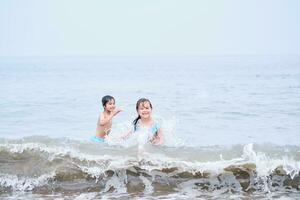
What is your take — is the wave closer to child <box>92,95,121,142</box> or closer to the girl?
the girl

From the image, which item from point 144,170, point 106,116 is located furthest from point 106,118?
point 144,170

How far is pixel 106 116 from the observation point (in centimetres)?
804

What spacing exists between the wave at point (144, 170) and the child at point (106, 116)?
90 centimetres

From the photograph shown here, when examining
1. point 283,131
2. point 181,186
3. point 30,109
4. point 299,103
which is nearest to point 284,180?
point 181,186

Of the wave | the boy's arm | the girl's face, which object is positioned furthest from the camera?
the boy's arm

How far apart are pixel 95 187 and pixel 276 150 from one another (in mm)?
2839

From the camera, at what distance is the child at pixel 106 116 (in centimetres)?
795

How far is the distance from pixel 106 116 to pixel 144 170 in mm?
1950

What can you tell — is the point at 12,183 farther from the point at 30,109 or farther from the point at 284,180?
the point at 30,109

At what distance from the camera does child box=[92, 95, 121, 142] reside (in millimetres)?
7945

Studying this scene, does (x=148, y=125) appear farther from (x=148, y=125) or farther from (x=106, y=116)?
(x=106, y=116)

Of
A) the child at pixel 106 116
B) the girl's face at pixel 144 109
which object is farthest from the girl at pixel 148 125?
the child at pixel 106 116

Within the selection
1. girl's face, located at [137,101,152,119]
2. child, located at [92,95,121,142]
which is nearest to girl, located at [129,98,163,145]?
girl's face, located at [137,101,152,119]

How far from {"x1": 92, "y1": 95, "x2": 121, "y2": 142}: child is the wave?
2.95ft
